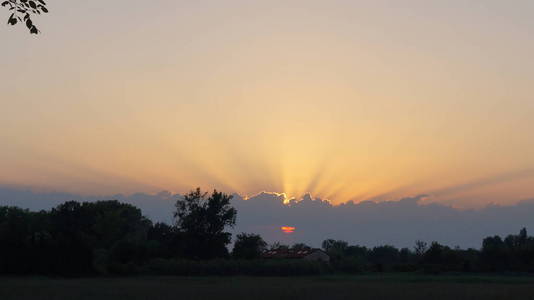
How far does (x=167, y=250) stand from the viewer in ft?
275

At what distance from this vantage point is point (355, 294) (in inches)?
1517

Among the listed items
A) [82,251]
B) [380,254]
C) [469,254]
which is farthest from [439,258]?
[380,254]

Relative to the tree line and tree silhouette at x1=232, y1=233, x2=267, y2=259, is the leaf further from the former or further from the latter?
tree silhouette at x1=232, y1=233, x2=267, y2=259

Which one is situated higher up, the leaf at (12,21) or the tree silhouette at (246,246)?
the tree silhouette at (246,246)

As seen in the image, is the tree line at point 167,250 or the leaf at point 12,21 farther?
the tree line at point 167,250

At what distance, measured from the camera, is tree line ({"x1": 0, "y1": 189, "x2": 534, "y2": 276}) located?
66.1 m

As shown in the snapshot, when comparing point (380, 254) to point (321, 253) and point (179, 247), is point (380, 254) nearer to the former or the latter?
point (321, 253)

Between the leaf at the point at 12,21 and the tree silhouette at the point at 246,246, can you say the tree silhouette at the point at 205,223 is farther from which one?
the leaf at the point at 12,21

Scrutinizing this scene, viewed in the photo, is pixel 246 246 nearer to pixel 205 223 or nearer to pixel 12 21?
pixel 205 223

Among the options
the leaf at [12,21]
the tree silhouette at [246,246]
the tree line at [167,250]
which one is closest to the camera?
the leaf at [12,21]

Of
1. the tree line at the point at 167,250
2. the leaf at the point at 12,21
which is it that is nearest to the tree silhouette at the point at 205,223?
the tree line at the point at 167,250

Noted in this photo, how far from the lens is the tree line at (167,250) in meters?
66.1

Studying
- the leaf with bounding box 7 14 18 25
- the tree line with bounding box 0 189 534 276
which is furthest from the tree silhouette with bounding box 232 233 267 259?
the leaf with bounding box 7 14 18 25

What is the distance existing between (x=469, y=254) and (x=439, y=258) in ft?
20.3
